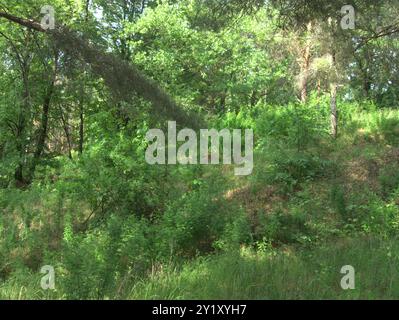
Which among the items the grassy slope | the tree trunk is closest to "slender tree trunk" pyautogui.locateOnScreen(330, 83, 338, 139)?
the tree trunk

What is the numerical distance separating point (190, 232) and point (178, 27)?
10234 mm

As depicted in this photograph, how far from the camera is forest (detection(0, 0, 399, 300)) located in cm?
560

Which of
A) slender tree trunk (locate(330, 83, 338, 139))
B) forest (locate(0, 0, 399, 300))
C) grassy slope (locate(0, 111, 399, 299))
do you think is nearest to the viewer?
grassy slope (locate(0, 111, 399, 299))

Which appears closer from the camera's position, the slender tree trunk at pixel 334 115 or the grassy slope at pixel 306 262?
the grassy slope at pixel 306 262

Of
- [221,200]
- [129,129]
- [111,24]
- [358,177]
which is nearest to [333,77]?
[358,177]

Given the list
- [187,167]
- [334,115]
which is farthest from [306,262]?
[334,115]

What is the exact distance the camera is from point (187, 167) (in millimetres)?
11062

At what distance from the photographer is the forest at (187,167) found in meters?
5.60

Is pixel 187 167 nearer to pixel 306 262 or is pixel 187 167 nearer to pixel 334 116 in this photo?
pixel 334 116

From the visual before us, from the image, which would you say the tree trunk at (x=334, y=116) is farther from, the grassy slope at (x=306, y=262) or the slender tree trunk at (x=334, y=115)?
the grassy slope at (x=306, y=262)

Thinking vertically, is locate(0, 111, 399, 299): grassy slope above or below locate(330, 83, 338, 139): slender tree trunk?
below

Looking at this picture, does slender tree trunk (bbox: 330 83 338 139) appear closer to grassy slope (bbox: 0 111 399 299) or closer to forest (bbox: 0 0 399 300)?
forest (bbox: 0 0 399 300)

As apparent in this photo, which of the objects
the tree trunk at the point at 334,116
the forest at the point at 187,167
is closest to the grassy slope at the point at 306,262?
the forest at the point at 187,167

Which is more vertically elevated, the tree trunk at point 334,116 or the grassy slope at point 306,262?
the tree trunk at point 334,116
